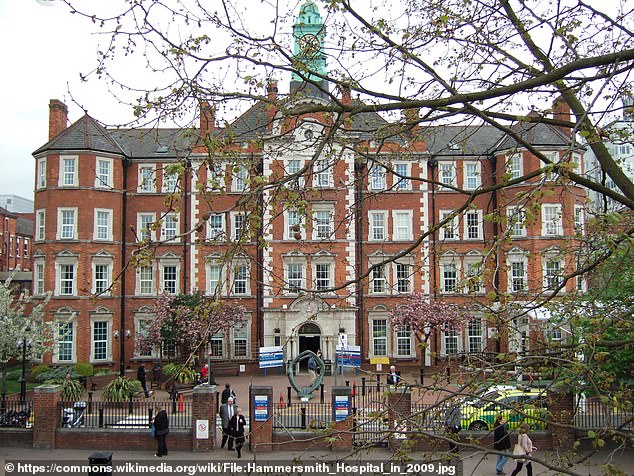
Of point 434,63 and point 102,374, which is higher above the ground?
point 434,63

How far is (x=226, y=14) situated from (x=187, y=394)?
22.1 meters

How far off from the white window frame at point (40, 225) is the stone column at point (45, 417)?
16.8m

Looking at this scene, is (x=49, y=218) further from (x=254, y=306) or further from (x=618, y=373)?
(x=618, y=373)

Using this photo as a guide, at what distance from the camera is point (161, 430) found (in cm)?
1659

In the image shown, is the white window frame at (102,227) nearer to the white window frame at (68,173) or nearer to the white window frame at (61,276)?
the white window frame at (61,276)

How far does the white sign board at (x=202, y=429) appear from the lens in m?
17.0

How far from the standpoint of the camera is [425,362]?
3303 centimetres

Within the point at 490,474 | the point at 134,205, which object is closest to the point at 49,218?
the point at 134,205

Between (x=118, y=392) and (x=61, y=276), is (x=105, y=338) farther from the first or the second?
(x=118, y=392)

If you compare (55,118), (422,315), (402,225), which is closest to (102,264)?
(55,118)

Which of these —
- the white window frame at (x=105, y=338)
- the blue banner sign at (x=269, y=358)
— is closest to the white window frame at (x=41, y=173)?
the white window frame at (x=105, y=338)

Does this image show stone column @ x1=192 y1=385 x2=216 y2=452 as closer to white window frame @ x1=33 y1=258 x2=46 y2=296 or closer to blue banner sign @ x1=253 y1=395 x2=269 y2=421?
blue banner sign @ x1=253 y1=395 x2=269 y2=421

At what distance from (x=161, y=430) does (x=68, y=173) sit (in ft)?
67.1

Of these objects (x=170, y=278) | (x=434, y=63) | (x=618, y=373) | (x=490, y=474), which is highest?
(x=434, y=63)
